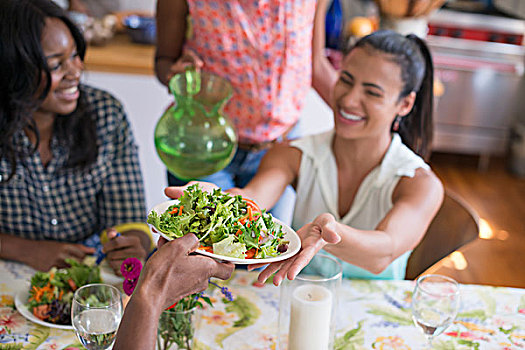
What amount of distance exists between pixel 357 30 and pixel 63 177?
2454 mm

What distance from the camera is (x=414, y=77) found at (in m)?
1.60

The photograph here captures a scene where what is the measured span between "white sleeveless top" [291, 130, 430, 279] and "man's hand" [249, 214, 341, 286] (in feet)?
1.34

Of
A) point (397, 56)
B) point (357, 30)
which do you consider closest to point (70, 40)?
point (397, 56)

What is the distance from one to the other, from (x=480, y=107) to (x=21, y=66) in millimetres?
3484

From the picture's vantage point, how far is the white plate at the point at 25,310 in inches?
45.5

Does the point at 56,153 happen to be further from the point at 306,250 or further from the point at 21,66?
the point at 306,250

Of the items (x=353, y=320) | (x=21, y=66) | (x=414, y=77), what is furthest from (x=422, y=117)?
(x=21, y=66)

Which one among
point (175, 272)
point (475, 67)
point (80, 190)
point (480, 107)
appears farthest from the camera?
point (480, 107)

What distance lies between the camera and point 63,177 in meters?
1.68

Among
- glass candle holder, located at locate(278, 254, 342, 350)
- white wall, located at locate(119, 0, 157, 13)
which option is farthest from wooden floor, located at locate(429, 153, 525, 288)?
white wall, located at locate(119, 0, 157, 13)

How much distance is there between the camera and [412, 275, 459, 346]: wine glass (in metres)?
1.09

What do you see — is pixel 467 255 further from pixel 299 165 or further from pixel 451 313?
pixel 451 313

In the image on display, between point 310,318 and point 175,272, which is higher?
point 175,272

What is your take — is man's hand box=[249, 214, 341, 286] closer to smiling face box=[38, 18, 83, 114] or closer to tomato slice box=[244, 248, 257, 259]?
tomato slice box=[244, 248, 257, 259]
